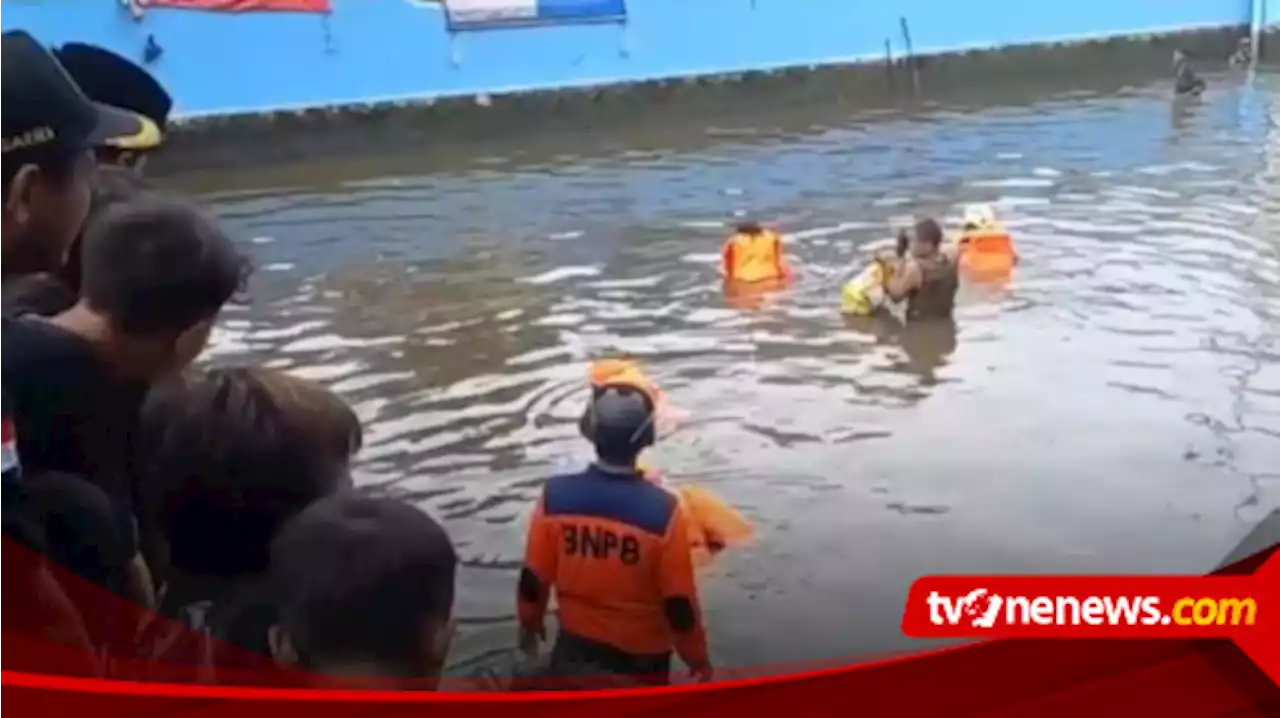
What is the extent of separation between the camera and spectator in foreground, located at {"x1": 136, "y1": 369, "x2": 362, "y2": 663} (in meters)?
0.78

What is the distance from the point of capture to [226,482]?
30.7 inches

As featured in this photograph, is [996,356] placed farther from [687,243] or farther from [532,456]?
[532,456]

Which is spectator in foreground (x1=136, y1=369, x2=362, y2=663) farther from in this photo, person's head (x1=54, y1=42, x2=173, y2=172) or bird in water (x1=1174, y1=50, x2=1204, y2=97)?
bird in water (x1=1174, y1=50, x2=1204, y2=97)

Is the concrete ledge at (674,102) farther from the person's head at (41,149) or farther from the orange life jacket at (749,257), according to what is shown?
the orange life jacket at (749,257)

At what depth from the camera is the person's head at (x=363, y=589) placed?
2.43 ft

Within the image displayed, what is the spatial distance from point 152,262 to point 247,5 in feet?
0.46

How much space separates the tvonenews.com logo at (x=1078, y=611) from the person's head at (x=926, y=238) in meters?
0.41

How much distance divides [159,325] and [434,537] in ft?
0.60

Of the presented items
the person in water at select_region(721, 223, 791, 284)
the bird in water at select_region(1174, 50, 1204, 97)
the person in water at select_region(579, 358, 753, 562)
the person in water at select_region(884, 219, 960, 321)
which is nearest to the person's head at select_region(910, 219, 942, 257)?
the person in water at select_region(884, 219, 960, 321)

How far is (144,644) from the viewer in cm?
78

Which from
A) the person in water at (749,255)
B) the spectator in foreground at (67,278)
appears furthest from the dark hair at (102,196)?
the person in water at (749,255)

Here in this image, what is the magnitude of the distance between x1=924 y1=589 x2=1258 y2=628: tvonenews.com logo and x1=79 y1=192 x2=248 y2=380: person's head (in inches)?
16.1

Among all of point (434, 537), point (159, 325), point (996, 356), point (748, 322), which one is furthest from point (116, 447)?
point (996, 356)

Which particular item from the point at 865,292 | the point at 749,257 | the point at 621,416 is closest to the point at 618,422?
the point at 621,416
